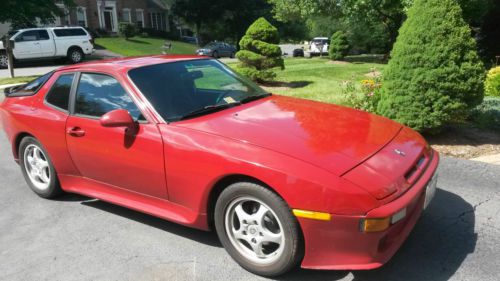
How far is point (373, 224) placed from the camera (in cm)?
260

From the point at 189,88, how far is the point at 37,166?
2.07 metres

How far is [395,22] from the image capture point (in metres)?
26.0

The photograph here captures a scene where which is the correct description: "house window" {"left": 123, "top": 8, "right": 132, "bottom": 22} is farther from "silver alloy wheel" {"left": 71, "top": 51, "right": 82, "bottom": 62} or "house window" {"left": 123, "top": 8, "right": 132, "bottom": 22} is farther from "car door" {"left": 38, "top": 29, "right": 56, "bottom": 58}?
"car door" {"left": 38, "top": 29, "right": 56, "bottom": 58}

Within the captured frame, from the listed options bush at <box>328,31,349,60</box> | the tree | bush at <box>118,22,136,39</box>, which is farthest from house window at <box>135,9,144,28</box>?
bush at <box>328,31,349,60</box>

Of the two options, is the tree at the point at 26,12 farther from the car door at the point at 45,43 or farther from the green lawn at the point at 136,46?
the green lawn at the point at 136,46

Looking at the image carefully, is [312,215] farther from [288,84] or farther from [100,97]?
[288,84]

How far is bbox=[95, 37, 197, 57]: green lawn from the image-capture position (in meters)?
34.9

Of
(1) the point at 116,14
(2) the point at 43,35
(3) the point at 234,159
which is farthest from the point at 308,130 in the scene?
(1) the point at 116,14

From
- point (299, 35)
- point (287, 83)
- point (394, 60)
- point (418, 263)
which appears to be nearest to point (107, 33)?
point (299, 35)

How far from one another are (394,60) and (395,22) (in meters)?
21.8

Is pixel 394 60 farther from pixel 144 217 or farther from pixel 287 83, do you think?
pixel 287 83

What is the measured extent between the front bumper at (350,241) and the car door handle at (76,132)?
2.25 metres

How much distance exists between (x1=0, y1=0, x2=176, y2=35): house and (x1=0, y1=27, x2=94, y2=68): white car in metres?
15.7

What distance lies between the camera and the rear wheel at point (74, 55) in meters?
23.4
